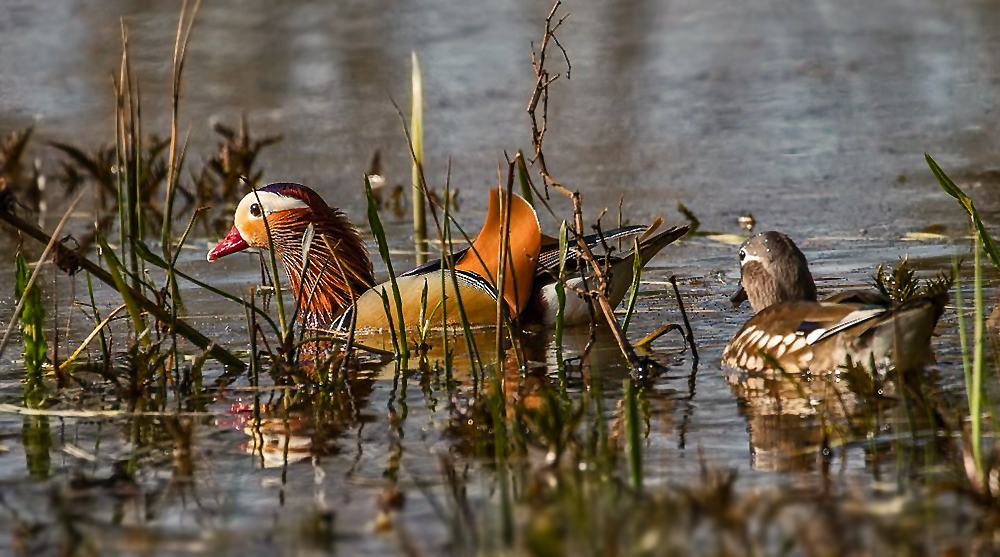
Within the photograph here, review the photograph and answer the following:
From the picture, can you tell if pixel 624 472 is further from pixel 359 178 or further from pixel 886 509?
pixel 359 178

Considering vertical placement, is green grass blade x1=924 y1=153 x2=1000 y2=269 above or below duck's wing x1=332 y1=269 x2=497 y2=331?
above

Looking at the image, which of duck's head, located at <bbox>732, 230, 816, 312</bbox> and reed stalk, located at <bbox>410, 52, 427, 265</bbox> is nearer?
duck's head, located at <bbox>732, 230, 816, 312</bbox>

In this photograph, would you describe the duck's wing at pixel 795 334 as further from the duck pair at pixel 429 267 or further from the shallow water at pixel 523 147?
the duck pair at pixel 429 267

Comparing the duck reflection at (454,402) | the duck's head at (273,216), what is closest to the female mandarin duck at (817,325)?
the duck reflection at (454,402)

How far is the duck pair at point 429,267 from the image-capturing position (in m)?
6.89

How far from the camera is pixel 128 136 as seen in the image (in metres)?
6.88

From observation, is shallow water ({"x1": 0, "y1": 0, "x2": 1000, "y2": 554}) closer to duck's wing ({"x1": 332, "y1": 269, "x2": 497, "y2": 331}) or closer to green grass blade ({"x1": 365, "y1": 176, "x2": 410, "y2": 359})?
green grass blade ({"x1": 365, "y1": 176, "x2": 410, "y2": 359})

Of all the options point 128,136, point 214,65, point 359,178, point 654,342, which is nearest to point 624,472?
point 654,342

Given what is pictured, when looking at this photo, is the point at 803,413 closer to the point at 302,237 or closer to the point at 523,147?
the point at 302,237

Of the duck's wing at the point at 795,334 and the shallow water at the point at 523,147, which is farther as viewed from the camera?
the duck's wing at the point at 795,334

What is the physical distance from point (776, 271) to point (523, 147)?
15.1 feet

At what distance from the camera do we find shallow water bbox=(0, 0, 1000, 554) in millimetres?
4438

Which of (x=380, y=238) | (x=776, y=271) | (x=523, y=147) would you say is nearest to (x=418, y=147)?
(x=776, y=271)

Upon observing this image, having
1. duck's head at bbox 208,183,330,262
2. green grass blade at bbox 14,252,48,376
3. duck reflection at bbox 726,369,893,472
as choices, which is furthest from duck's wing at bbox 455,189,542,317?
Answer: green grass blade at bbox 14,252,48,376
